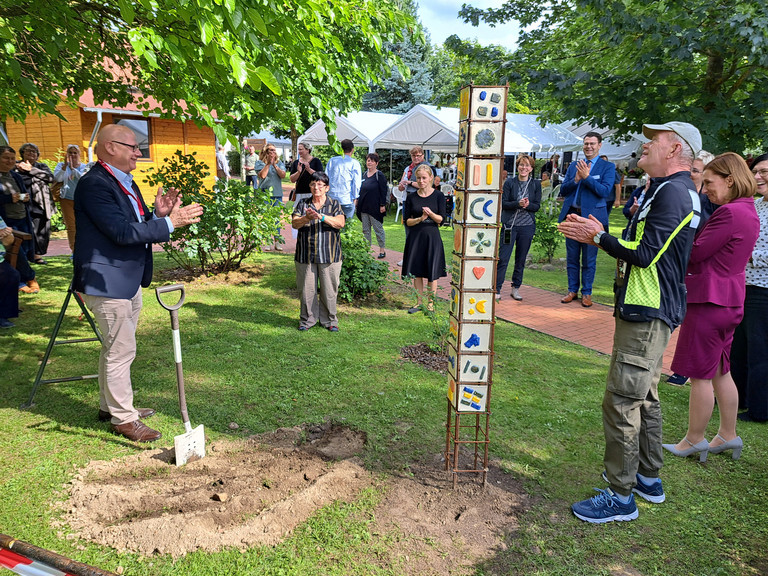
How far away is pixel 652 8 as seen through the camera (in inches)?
316

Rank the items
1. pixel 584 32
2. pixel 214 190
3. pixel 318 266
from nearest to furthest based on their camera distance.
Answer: pixel 318 266
pixel 214 190
pixel 584 32

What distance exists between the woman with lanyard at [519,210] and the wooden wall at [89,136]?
11883 mm

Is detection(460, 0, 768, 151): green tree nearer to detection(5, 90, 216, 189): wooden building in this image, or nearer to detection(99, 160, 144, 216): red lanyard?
detection(99, 160, 144, 216): red lanyard

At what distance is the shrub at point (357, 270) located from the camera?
7906 millimetres

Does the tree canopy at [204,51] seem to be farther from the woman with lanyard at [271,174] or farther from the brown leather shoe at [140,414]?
the woman with lanyard at [271,174]

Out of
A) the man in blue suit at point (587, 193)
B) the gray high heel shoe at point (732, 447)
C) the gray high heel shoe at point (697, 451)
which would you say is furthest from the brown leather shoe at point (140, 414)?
the man in blue suit at point (587, 193)

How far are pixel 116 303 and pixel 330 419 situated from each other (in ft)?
6.30

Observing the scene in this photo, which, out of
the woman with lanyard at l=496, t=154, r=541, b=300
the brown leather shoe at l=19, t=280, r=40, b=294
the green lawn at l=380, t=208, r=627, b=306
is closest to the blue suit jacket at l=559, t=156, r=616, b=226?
the woman with lanyard at l=496, t=154, r=541, b=300

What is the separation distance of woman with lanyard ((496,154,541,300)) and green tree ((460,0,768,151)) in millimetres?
1643

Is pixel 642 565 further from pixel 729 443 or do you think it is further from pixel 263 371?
pixel 263 371

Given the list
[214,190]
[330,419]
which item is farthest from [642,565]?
[214,190]

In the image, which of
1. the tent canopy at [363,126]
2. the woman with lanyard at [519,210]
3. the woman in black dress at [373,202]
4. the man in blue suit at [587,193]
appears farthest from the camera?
the tent canopy at [363,126]

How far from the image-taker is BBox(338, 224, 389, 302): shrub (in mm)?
7906

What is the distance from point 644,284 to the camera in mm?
3059
